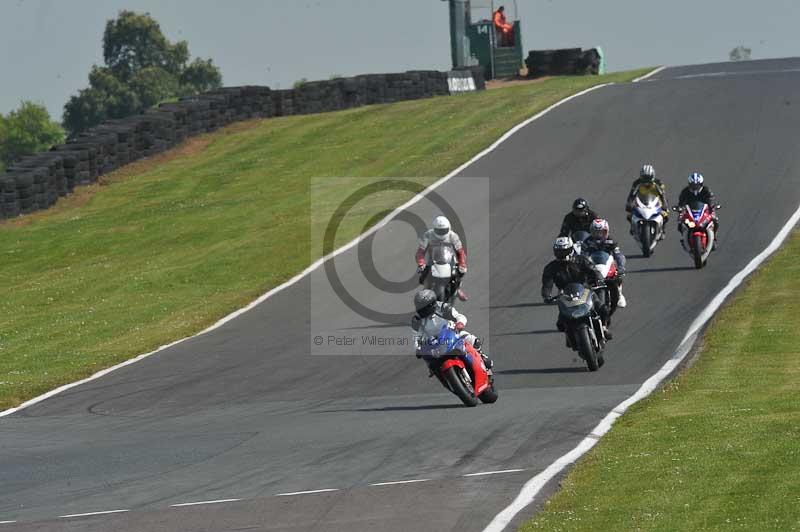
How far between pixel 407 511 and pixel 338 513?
549mm

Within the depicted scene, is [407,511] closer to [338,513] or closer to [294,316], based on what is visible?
[338,513]

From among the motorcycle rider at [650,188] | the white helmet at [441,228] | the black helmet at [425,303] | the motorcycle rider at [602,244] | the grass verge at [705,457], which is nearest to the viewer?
the grass verge at [705,457]

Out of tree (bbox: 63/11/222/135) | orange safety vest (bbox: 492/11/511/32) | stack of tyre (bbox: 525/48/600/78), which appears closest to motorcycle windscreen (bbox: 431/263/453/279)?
stack of tyre (bbox: 525/48/600/78)

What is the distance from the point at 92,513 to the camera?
1121 centimetres

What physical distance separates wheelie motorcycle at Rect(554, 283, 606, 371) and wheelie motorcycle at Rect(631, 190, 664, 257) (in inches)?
310

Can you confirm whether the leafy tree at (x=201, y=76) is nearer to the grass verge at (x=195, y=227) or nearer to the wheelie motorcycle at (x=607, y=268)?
the grass verge at (x=195, y=227)

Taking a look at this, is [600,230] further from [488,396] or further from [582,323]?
[488,396]

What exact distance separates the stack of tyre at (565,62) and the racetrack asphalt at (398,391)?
18.8m

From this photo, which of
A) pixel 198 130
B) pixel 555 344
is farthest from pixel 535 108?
pixel 555 344

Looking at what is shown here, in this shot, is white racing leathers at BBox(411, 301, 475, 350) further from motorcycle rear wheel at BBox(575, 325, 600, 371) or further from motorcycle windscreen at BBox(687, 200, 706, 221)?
motorcycle windscreen at BBox(687, 200, 706, 221)

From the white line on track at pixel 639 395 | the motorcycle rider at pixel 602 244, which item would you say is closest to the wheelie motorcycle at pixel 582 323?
the white line on track at pixel 639 395

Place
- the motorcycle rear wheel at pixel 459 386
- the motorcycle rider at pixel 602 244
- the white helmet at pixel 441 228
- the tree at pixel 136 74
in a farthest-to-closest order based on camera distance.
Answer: the tree at pixel 136 74 → the white helmet at pixel 441 228 → the motorcycle rider at pixel 602 244 → the motorcycle rear wheel at pixel 459 386

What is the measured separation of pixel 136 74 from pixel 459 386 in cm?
12843

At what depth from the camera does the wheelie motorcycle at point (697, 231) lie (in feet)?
81.0
